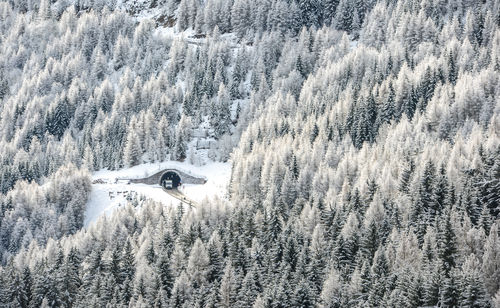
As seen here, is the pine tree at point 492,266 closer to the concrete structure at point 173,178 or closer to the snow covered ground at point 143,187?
the snow covered ground at point 143,187

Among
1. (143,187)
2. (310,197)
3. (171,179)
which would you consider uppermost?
(310,197)

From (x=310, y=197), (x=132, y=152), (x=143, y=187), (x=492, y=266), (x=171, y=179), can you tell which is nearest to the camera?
(x=492, y=266)

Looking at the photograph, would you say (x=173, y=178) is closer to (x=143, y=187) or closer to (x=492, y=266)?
(x=143, y=187)

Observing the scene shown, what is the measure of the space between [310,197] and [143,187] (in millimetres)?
52248

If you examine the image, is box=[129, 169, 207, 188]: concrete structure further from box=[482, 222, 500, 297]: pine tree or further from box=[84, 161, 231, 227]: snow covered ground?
box=[482, 222, 500, 297]: pine tree

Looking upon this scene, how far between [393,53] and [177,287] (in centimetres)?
10177

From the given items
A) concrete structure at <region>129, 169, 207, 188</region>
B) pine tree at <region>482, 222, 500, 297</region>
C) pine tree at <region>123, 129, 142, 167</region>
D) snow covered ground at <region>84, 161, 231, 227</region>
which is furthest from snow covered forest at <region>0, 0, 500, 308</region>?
concrete structure at <region>129, 169, 207, 188</region>

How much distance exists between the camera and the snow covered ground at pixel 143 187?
6422 inches

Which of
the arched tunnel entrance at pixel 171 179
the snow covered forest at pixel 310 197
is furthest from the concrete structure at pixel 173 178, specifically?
the snow covered forest at pixel 310 197

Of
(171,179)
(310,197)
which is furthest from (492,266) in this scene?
(171,179)

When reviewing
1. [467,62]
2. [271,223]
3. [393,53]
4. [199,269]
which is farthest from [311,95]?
[199,269]

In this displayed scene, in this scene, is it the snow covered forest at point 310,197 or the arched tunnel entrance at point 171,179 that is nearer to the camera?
the snow covered forest at point 310,197

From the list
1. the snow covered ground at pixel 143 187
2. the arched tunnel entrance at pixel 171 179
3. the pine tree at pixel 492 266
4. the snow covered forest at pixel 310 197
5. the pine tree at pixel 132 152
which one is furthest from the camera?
the pine tree at pixel 132 152

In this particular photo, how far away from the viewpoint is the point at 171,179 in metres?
178
